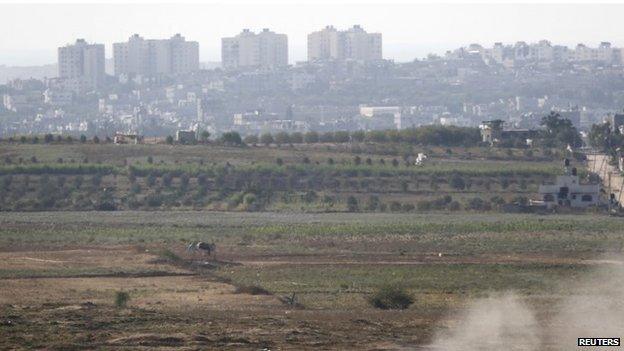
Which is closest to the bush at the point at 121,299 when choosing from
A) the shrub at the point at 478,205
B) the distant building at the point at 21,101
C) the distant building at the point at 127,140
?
the shrub at the point at 478,205

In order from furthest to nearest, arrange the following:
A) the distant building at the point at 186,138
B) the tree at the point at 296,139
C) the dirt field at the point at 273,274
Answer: the tree at the point at 296,139
the distant building at the point at 186,138
the dirt field at the point at 273,274

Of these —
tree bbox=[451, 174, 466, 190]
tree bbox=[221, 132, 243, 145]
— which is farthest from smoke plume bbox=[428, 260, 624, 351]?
tree bbox=[221, 132, 243, 145]

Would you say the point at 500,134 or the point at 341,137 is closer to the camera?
the point at 341,137

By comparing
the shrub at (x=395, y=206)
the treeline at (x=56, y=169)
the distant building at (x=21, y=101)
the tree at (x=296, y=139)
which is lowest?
the shrub at (x=395, y=206)

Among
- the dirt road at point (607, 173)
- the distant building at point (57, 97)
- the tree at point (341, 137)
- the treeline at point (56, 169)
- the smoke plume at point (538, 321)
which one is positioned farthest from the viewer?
the distant building at point (57, 97)

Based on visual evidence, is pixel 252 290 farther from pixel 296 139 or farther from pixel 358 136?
pixel 358 136

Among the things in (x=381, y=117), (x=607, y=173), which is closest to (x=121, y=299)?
(x=607, y=173)

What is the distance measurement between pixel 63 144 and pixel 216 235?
98.8 feet

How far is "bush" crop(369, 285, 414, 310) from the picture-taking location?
93.4 ft

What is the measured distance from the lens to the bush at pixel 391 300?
28453 millimetres

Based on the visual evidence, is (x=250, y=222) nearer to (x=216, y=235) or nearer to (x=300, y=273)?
(x=216, y=235)

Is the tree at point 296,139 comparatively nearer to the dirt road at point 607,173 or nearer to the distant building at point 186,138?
the distant building at point 186,138

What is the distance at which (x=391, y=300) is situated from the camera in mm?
28484

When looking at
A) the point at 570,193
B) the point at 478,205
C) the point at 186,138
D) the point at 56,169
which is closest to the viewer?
the point at 478,205
